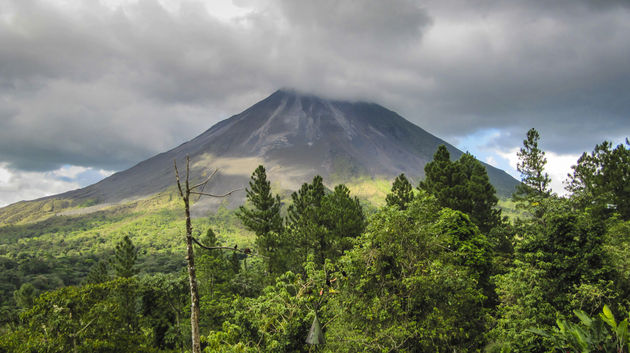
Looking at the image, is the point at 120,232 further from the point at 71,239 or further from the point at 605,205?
the point at 605,205

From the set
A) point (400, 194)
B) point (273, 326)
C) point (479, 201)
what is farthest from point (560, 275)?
point (400, 194)

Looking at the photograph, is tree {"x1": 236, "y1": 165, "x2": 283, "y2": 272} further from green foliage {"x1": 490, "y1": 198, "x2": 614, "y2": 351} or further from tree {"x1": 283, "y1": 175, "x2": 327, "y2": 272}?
green foliage {"x1": 490, "y1": 198, "x2": 614, "y2": 351}

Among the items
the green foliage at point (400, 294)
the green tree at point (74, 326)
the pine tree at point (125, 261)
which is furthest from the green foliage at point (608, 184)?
the pine tree at point (125, 261)

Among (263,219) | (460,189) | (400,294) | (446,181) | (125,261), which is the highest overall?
(446,181)

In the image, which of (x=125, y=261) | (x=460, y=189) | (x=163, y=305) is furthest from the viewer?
(x=125, y=261)

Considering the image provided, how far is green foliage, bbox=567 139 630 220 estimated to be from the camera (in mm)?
23453

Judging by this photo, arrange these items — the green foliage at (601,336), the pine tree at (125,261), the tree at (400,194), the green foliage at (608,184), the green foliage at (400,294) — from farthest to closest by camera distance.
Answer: the pine tree at (125,261)
the tree at (400,194)
the green foliage at (608,184)
the green foliage at (400,294)
the green foliage at (601,336)

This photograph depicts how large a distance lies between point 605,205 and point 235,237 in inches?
5081

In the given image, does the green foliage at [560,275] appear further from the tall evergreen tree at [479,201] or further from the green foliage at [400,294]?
the tall evergreen tree at [479,201]

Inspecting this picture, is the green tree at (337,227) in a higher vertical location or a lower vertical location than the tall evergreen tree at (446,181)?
lower

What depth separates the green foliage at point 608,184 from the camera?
23.5 m

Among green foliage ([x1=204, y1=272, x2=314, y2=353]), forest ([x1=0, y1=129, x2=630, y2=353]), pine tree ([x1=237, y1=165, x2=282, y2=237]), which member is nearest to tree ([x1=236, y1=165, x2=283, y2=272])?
pine tree ([x1=237, y1=165, x2=282, y2=237])

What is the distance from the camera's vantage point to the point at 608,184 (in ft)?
79.2

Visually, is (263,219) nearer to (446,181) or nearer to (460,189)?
(446,181)
